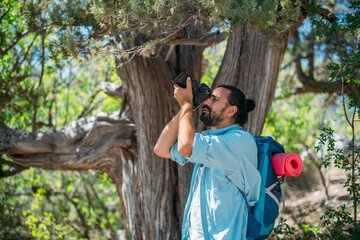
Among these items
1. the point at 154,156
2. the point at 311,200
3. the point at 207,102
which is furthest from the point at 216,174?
the point at 311,200

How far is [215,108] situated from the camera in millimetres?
2879

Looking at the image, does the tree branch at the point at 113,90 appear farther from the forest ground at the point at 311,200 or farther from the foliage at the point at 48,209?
the foliage at the point at 48,209

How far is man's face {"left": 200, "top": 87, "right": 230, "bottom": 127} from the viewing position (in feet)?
9.37

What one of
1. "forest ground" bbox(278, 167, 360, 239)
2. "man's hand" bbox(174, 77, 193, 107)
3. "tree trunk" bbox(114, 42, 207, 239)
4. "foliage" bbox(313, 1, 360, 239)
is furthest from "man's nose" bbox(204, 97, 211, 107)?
"forest ground" bbox(278, 167, 360, 239)

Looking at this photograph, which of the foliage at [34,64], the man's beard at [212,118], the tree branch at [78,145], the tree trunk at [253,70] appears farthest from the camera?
the tree branch at [78,145]

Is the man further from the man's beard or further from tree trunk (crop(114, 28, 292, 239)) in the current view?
tree trunk (crop(114, 28, 292, 239))

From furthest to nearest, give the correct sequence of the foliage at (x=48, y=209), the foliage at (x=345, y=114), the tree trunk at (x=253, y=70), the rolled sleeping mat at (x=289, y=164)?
the foliage at (x=48, y=209) → the tree trunk at (x=253, y=70) → the foliage at (x=345, y=114) → the rolled sleeping mat at (x=289, y=164)

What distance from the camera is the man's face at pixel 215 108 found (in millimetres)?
2855

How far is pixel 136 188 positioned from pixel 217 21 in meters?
2.51

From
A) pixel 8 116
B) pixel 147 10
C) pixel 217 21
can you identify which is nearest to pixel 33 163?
pixel 8 116

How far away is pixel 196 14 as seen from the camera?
3137 mm

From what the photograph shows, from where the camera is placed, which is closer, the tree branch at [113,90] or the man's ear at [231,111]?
the man's ear at [231,111]

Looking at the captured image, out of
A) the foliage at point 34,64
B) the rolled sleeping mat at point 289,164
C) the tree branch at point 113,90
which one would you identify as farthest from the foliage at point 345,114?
the tree branch at point 113,90

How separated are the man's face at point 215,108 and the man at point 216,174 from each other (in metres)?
0.08
